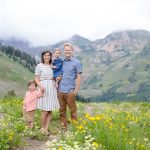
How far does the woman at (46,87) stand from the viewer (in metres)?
14.0

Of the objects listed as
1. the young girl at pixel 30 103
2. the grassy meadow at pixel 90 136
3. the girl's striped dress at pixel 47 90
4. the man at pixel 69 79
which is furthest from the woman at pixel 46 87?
the young girl at pixel 30 103

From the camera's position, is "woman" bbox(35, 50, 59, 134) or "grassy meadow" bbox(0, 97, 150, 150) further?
"woman" bbox(35, 50, 59, 134)

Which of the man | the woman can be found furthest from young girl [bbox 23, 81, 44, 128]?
the man

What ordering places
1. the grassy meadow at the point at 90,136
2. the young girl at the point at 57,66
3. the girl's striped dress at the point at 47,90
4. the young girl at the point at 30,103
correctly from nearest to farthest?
the grassy meadow at the point at 90,136 < the girl's striped dress at the point at 47,90 < the young girl at the point at 57,66 < the young girl at the point at 30,103

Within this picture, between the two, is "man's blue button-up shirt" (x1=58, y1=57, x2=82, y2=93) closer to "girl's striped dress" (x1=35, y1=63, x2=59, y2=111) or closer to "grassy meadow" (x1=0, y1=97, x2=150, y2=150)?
"girl's striped dress" (x1=35, y1=63, x2=59, y2=111)

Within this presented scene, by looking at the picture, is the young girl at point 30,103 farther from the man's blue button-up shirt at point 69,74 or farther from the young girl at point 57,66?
the man's blue button-up shirt at point 69,74

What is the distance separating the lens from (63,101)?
14.4m

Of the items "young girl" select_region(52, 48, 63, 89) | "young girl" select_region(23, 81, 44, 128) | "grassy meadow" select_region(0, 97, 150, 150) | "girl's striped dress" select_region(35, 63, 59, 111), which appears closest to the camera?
"grassy meadow" select_region(0, 97, 150, 150)

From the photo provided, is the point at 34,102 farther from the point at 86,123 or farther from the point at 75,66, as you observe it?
the point at 86,123

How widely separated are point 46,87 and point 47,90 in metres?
0.10

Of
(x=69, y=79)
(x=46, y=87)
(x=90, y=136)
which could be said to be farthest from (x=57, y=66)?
(x=90, y=136)

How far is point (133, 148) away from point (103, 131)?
1161 mm

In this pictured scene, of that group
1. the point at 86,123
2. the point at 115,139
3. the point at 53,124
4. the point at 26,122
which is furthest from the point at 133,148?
the point at 53,124

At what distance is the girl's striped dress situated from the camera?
14023 millimetres
